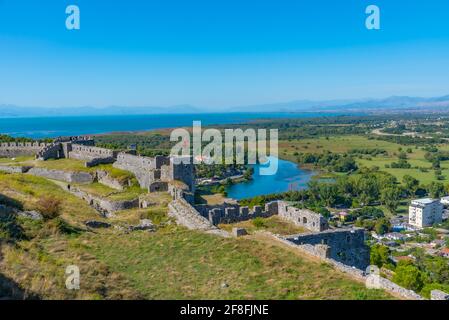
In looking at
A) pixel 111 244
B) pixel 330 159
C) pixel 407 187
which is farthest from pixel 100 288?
pixel 330 159

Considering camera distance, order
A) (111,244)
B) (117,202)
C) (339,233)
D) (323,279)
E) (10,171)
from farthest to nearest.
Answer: (10,171) < (117,202) < (339,233) < (111,244) < (323,279)

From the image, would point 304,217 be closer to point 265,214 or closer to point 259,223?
point 259,223

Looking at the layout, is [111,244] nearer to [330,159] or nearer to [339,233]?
[339,233]

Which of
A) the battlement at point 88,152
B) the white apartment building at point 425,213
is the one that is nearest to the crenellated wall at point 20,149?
the battlement at point 88,152

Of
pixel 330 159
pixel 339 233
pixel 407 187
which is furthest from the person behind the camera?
pixel 330 159

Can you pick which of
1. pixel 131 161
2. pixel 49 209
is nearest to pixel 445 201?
pixel 131 161

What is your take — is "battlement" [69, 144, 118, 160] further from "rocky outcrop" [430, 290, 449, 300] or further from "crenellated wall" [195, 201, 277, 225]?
"rocky outcrop" [430, 290, 449, 300]

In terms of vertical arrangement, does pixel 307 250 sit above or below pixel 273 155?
above
